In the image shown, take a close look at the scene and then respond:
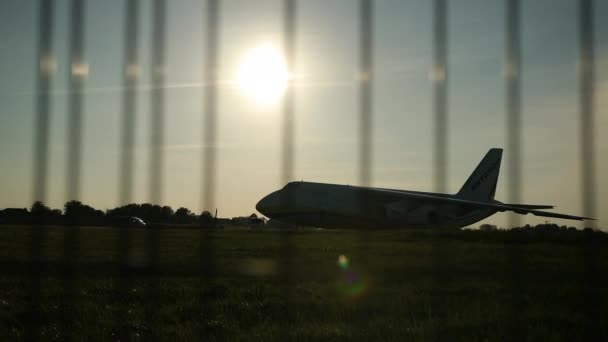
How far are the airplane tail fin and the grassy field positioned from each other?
105 feet

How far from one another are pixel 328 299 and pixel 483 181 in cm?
3834

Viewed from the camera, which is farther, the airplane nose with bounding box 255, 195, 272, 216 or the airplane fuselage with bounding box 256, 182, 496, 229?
the airplane nose with bounding box 255, 195, 272, 216

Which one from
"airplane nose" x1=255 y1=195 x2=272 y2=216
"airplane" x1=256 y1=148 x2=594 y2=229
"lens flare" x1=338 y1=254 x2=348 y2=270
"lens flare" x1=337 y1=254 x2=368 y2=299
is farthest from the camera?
"airplane nose" x1=255 y1=195 x2=272 y2=216

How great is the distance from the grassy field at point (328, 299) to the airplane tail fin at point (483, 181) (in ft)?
A: 105

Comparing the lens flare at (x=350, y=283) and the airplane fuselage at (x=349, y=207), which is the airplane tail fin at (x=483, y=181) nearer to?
the airplane fuselage at (x=349, y=207)

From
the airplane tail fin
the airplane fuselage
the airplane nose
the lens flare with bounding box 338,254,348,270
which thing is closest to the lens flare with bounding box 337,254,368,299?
the lens flare with bounding box 338,254,348,270

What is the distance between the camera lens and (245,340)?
4.60 m

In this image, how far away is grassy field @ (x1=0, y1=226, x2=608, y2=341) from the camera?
490 centimetres

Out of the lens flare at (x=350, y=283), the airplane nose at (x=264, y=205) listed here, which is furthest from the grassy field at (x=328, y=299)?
the airplane nose at (x=264, y=205)

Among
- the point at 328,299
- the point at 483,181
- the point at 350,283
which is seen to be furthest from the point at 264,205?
the point at 328,299

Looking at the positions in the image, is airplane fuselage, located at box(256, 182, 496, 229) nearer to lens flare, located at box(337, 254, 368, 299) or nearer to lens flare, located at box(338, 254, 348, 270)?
lens flare, located at box(338, 254, 348, 270)

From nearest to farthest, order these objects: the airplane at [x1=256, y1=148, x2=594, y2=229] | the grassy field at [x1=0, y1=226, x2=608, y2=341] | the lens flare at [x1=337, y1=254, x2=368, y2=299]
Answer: the grassy field at [x1=0, y1=226, x2=608, y2=341]
the lens flare at [x1=337, y1=254, x2=368, y2=299]
the airplane at [x1=256, y1=148, x2=594, y2=229]

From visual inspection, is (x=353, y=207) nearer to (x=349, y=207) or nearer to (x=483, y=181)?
(x=349, y=207)

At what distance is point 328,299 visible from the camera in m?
6.38
